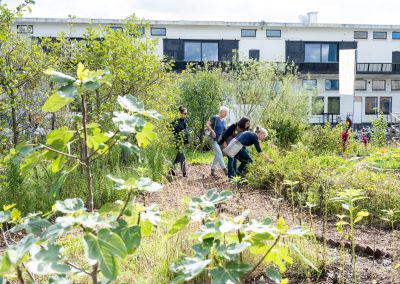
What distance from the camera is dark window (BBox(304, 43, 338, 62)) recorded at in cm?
3616

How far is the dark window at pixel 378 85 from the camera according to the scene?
37.7m

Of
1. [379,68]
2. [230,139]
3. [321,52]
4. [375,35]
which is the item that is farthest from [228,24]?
[230,139]

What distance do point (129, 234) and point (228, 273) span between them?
40 centimetres

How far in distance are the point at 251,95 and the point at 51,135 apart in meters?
22.1

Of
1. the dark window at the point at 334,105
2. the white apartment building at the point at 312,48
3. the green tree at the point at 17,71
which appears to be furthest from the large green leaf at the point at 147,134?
the dark window at the point at 334,105

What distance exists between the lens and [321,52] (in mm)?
36344

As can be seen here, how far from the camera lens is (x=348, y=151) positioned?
1444 cm

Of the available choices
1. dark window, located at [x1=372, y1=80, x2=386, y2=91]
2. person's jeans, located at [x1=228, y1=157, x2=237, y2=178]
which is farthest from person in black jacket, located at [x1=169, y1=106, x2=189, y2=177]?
dark window, located at [x1=372, y1=80, x2=386, y2=91]

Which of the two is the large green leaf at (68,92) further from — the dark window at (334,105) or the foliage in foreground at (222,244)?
the dark window at (334,105)

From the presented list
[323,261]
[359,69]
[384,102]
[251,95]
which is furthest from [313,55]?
[323,261]

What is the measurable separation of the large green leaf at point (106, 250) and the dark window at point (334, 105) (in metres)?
36.0

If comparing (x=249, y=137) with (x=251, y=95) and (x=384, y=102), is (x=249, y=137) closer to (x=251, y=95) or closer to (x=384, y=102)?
(x=251, y=95)

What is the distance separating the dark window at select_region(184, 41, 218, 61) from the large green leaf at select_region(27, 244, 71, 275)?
110ft

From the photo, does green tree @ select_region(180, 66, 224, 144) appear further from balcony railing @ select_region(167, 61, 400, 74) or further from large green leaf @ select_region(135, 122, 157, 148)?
large green leaf @ select_region(135, 122, 157, 148)
